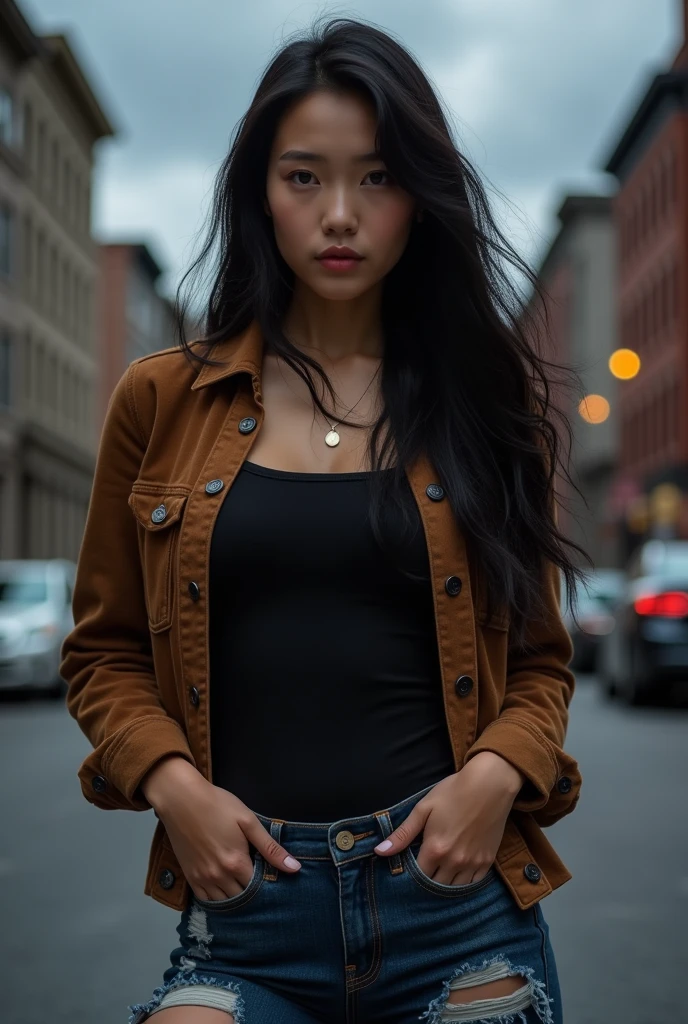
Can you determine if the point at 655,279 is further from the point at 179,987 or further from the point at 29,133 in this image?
the point at 179,987

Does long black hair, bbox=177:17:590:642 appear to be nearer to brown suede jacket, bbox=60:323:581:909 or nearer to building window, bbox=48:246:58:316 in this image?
brown suede jacket, bbox=60:323:581:909

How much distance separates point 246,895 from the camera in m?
2.18

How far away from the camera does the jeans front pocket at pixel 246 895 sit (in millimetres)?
2184

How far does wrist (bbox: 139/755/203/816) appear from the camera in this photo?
221 cm

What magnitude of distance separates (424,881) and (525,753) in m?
0.23

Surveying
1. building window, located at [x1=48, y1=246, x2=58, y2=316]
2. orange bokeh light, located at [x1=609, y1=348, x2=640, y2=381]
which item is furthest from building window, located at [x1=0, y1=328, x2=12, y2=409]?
orange bokeh light, located at [x1=609, y1=348, x2=640, y2=381]

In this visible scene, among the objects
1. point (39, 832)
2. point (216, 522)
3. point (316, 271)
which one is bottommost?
point (39, 832)

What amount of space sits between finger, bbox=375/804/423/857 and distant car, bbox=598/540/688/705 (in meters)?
14.0

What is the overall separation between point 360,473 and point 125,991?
11.8 ft

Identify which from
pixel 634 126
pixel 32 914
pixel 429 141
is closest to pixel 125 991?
pixel 32 914

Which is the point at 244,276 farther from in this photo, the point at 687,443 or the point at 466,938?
the point at 687,443

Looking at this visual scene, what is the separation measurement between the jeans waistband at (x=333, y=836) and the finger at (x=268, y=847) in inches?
0.9

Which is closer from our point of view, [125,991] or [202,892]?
[202,892]

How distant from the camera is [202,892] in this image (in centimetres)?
221
